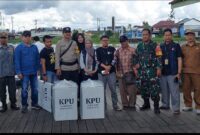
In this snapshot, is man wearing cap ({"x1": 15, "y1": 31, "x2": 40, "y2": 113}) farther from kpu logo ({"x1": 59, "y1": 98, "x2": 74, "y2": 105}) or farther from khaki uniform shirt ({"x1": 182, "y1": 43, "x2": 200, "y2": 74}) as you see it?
khaki uniform shirt ({"x1": 182, "y1": 43, "x2": 200, "y2": 74})

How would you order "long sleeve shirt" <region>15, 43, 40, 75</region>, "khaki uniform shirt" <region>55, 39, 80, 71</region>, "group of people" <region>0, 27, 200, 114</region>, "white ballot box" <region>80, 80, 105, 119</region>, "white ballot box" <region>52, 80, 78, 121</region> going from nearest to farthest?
"white ballot box" <region>52, 80, 78, 121</region> → "white ballot box" <region>80, 80, 105, 119</region> → "khaki uniform shirt" <region>55, 39, 80, 71</region> → "group of people" <region>0, 27, 200, 114</region> → "long sleeve shirt" <region>15, 43, 40, 75</region>

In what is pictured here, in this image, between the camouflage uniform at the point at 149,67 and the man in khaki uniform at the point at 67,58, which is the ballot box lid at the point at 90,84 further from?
the camouflage uniform at the point at 149,67

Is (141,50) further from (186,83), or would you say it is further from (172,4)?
(172,4)

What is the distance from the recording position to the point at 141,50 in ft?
28.5

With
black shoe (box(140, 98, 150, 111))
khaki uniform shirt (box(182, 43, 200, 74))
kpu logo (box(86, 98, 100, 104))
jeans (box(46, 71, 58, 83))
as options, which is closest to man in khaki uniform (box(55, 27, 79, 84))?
jeans (box(46, 71, 58, 83))

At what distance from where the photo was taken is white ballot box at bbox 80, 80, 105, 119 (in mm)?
7875

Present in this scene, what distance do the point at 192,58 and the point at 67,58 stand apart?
2.65 meters

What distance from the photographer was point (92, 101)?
7898mm

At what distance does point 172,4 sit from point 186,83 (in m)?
5.24

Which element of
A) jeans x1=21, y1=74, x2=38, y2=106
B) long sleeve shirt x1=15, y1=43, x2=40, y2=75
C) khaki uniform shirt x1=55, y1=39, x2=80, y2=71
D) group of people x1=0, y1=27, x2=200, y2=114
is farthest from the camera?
jeans x1=21, y1=74, x2=38, y2=106

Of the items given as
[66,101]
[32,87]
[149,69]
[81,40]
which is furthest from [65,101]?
[149,69]

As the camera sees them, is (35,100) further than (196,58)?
Yes

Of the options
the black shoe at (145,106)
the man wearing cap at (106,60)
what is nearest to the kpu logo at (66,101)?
the man wearing cap at (106,60)

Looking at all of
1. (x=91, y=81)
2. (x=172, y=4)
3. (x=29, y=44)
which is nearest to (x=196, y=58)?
(x=91, y=81)
